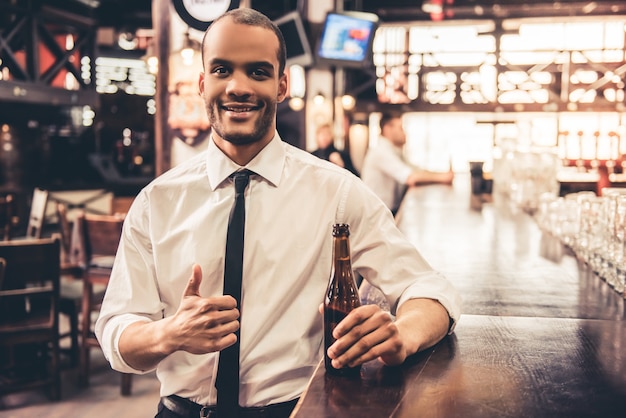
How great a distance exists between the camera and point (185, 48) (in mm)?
4520

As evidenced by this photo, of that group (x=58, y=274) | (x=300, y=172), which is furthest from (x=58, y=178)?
(x=300, y=172)

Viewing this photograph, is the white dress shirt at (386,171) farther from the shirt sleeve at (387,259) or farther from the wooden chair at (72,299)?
the shirt sleeve at (387,259)

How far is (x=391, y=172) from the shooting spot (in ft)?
18.5

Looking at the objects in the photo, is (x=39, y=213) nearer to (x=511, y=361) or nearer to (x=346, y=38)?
(x=346, y=38)

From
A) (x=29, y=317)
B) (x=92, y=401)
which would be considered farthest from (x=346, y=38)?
(x=92, y=401)

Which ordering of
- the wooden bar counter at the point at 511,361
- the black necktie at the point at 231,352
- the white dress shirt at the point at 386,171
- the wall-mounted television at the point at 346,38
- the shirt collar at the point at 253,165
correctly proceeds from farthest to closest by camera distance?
the wall-mounted television at the point at 346,38, the white dress shirt at the point at 386,171, the shirt collar at the point at 253,165, the black necktie at the point at 231,352, the wooden bar counter at the point at 511,361

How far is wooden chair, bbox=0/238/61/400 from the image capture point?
3613 mm

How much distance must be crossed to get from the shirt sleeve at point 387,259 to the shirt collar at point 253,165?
0.66 feet

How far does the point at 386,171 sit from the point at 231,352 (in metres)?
4.35

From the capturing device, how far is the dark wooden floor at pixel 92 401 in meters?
3.67

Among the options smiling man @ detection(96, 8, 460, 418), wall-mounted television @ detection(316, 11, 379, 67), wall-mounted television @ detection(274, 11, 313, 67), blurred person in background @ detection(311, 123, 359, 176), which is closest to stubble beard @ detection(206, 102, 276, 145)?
smiling man @ detection(96, 8, 460, 418)

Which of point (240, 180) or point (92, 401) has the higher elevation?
point (240, 180)

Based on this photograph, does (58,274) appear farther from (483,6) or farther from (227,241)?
(483,6)

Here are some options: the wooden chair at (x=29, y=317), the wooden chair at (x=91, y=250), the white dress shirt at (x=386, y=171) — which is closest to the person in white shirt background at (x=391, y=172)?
the white dress shirt at (x=386, y=171)
